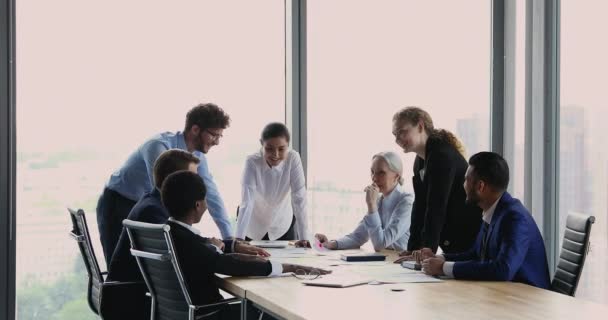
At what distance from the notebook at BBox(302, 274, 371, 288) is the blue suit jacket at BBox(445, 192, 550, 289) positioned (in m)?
0.41

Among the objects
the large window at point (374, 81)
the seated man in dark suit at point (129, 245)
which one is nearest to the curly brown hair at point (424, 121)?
the seated man in dark suit at point (129, 245)

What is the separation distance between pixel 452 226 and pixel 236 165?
2374 mm

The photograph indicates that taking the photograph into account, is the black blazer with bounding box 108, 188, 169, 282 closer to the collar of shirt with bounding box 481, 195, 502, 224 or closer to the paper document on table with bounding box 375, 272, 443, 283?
the paper document on table with bounding box 375, 272, 443, 283

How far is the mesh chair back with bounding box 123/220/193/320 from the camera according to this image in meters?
3.49

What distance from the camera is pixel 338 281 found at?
11.7 feet

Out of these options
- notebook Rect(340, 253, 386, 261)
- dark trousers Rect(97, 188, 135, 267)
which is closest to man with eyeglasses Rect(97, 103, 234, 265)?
dark trousers Rect(97, 188, 135, 267)

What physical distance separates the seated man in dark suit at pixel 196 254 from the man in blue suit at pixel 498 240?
0.66 m

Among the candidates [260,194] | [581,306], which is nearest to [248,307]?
[581,306]

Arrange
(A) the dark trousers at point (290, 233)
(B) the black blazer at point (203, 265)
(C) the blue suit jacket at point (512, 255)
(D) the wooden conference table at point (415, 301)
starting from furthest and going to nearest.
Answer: (A) the dark trousers at point (290, 233)
(B) the black blazer at point (203, 265)
(C) the blue suit jacket at point (512, 255)
(D) the wooden conference table at point (415, 301)

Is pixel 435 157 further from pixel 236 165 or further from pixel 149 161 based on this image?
pixel 236 165

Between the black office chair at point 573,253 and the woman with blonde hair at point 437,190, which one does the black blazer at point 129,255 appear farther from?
the black office chair at point 573,253

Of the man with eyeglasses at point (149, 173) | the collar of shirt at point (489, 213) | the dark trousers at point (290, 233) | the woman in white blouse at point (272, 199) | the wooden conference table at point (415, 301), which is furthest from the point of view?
the dark trousers at point (290, 233)

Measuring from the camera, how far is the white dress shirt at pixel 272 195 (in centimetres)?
556

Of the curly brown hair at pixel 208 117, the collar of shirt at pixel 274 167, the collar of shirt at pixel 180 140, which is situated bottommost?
the collar of shirt at pixel 274 167
